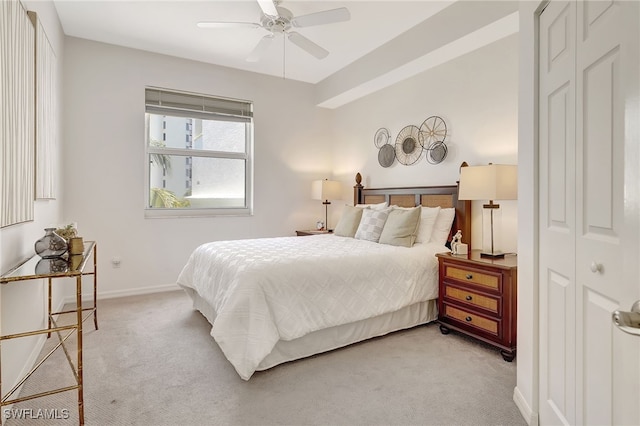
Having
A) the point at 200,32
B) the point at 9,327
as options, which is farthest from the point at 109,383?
the point at 200,32

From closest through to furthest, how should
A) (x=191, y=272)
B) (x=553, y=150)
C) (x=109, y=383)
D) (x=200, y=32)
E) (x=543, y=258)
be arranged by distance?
(x=553, y=150) → (x=543, y=258) → (x=109, y=383) → (x=191, y=272) → (x=200, y=32)

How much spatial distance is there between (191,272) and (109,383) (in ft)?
4.29

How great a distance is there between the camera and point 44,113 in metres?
2.68

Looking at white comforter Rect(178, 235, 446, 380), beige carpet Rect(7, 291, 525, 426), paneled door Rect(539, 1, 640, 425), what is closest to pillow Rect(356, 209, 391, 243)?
white comforter Rect(178, 235, 446, 380)

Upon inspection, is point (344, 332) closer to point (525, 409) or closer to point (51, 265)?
point (525, 409)

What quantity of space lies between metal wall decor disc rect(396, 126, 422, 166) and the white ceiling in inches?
29.3

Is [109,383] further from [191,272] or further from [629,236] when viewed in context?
[629,236]

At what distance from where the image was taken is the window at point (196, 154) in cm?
435

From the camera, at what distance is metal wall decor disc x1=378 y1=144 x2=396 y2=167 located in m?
4.32

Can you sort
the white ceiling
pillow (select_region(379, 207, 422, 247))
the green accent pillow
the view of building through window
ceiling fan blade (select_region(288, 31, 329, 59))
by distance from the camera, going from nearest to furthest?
1. ceiling fan blade (select_region(288, 31, 329, 59))
2. the white ceiling
3. pillow (select_region(379, 207, 422, 247))
4. the green accent pillow
5. the view of building through window

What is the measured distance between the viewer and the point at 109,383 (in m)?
2.12

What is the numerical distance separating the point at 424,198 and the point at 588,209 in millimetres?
2604

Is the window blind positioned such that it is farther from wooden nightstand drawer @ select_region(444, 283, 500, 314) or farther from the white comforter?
wooden nightstand drawer @ select_region(444, 283, 500, 314)

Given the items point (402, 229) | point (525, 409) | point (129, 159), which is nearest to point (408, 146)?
point (402, 229)
